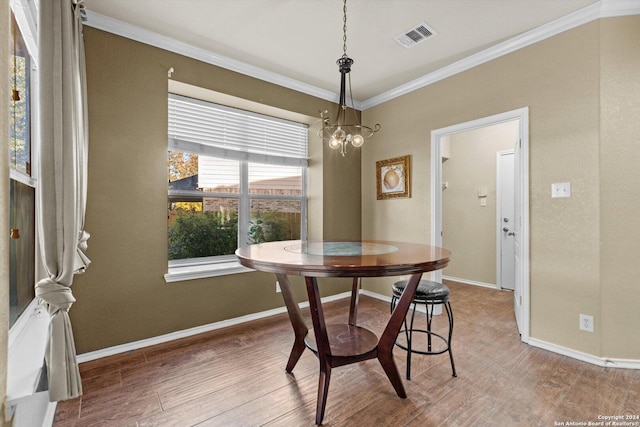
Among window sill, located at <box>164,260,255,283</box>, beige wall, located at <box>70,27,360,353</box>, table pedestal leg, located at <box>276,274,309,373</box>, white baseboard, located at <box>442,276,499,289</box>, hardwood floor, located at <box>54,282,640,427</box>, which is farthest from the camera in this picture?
white baseboard, located at <box>442,276,499,289</box>

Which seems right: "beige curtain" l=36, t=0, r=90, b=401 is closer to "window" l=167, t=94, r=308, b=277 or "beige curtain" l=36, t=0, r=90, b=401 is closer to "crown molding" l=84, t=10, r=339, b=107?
"crown molding" l=84, t=10, r=339, b=107

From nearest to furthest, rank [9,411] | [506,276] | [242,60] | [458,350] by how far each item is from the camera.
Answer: [9,411], [458,350], [242,60], [506,276]

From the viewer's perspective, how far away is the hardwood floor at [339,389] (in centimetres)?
166

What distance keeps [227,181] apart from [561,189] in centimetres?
304

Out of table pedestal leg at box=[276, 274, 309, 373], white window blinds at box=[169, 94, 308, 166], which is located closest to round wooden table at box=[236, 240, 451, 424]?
table pedestal leg at box=[276, 274, 309, 373]

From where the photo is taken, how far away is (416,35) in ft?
8.44

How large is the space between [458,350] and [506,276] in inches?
95.8

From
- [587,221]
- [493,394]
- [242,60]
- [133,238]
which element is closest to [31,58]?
[133,238]

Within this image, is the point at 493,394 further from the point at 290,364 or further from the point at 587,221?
the point at 587,221

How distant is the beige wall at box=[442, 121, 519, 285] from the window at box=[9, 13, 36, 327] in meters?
4.86

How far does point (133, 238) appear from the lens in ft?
8.16

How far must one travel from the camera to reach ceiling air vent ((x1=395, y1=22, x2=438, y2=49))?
8.12 ft

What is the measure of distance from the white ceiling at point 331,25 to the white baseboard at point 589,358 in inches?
100

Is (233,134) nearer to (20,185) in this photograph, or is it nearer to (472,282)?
(20,185)
